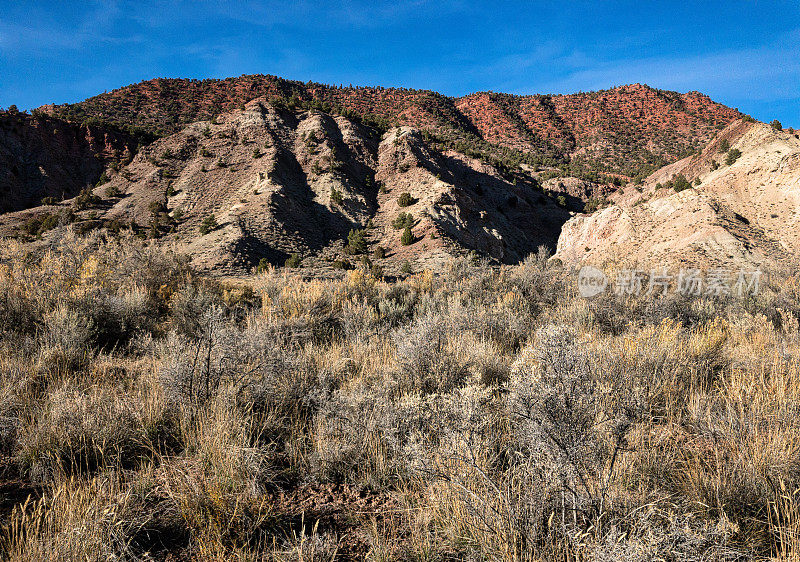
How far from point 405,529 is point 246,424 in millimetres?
1898

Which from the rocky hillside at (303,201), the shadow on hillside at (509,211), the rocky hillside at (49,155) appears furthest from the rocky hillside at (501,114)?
the rocky hillside at (303,201)

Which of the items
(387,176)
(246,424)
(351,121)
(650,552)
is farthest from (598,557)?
(351,121)

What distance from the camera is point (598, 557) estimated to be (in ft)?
5.61

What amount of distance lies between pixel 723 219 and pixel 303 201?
2742 centimetres

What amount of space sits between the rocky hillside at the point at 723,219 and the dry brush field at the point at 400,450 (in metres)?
14.8

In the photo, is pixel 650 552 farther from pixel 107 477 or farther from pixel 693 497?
pixel 107 477

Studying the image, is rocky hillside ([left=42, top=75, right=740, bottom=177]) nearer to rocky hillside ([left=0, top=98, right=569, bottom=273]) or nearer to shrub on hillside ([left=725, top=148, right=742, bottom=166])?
rocky hillside ([left=0, top=98, right=569, bottom=273])

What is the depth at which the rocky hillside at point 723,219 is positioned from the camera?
1645cm

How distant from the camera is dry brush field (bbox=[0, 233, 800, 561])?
2.13 metres

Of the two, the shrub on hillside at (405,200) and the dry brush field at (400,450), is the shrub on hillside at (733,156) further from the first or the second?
the dry brush field at (400,450)
